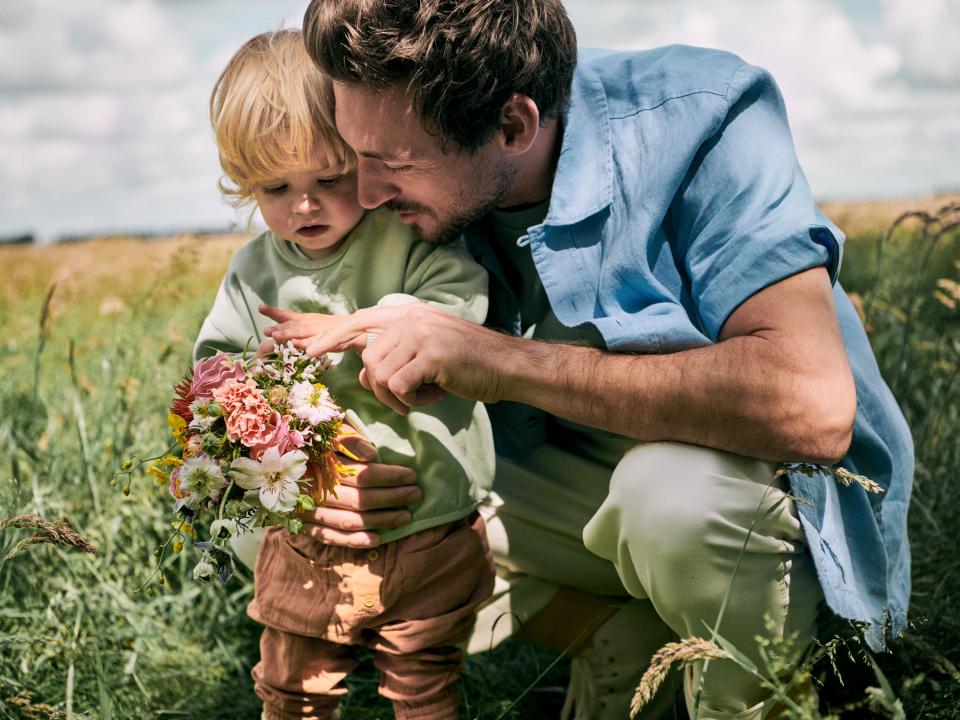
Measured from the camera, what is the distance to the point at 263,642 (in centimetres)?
243

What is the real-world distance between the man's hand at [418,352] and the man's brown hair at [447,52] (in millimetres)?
572

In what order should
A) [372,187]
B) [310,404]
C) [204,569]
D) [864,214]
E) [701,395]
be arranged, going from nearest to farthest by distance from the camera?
[204,569], [310,404], [701,395], [372,187], [864,214]

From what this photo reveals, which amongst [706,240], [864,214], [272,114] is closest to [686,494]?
[706,240]

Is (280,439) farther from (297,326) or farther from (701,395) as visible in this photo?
(701,395)

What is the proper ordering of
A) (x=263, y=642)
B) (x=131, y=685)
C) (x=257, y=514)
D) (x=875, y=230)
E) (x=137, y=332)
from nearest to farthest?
1. (x=257, y=514)
2. (x=263, y=642)
3. (x=131, y=685)
4. (x=137, y=332)
5. (x=875, y=230)

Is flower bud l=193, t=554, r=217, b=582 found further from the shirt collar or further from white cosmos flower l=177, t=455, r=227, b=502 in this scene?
the shirt collar

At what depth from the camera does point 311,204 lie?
2357 millimetres

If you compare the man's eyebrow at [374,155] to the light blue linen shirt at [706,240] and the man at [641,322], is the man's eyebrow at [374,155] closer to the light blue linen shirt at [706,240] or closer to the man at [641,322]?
the man at [641,322]

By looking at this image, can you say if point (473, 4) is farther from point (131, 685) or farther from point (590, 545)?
point (131, 685)

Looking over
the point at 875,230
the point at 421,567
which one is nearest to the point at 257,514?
the point at 421,567

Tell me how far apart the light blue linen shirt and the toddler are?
1.05ft

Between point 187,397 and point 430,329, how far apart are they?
1.72 ft

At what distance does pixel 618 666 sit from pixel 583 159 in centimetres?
139

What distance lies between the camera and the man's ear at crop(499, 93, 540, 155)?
8.27 feet
